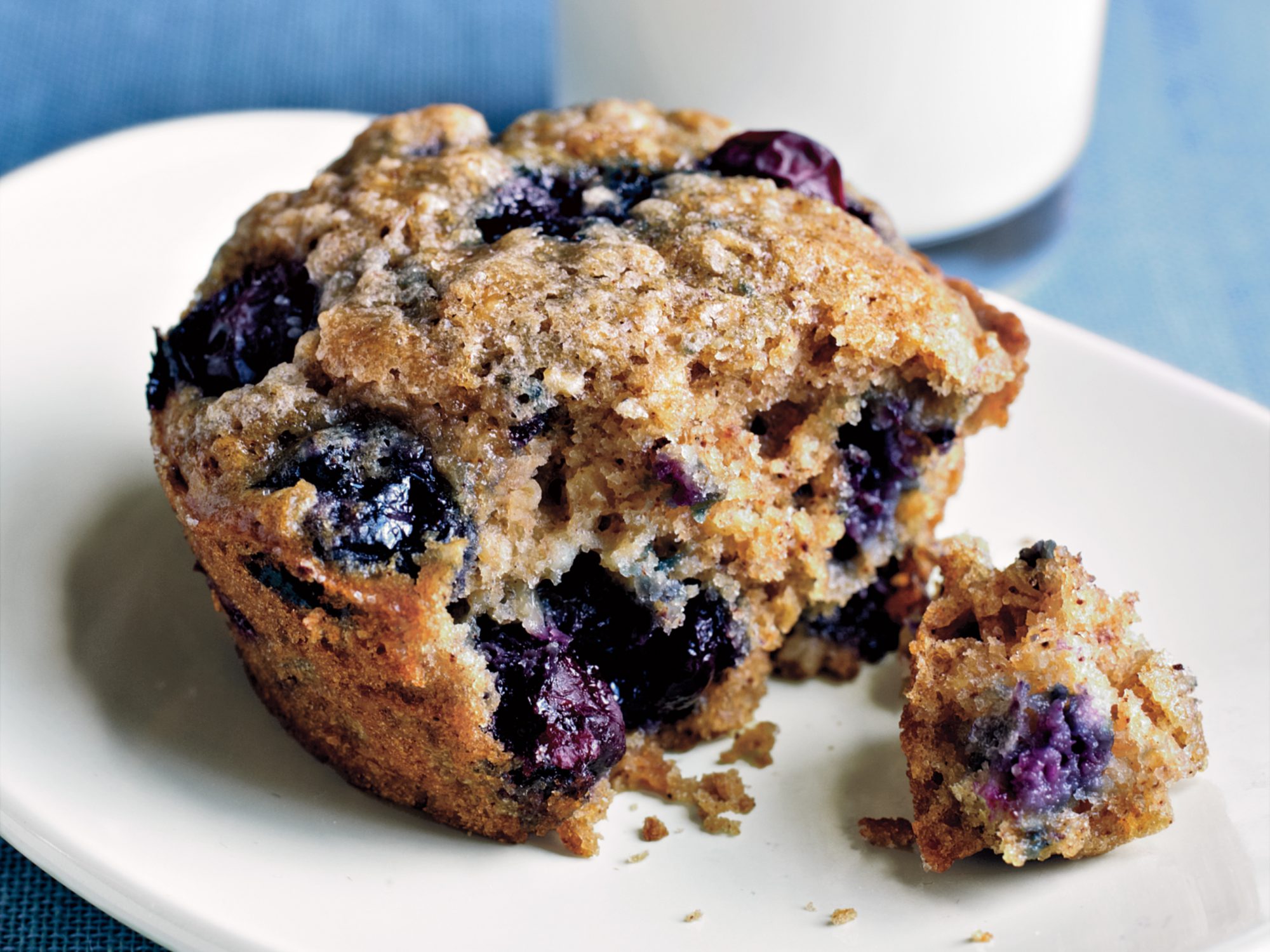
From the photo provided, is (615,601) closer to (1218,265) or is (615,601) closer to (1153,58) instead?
(1218,265)

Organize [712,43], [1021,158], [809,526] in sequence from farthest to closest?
1. [1021,158]
2. [712,43]
3. [809,526]

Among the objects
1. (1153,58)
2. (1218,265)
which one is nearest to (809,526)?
(1218,265)

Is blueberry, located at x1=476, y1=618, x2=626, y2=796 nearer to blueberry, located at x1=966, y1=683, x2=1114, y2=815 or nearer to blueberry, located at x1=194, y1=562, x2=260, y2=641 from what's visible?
blueberry, located at x1=194, y1=562, x2=260, y2=641

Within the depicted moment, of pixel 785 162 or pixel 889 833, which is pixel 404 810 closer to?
pixel 889 833

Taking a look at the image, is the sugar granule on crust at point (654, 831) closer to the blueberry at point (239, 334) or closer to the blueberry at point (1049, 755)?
the blueberry at point (1049, 755)

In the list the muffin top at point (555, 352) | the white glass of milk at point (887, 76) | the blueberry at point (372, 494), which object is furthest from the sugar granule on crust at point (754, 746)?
the white glass of milk at point (887, 76)

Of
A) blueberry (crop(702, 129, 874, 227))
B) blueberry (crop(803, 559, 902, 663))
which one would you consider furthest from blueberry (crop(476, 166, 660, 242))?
blueberry (crop(803, 559, 902, 663))
